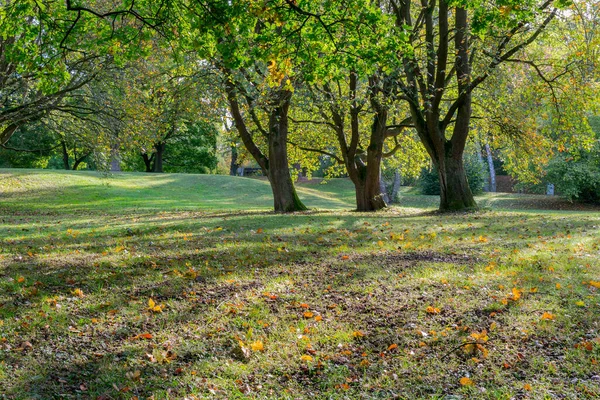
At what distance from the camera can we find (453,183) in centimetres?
1554

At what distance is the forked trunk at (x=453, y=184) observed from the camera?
15.4 m

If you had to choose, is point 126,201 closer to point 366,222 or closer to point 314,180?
point 366,222

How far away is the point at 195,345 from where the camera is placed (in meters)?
4.54

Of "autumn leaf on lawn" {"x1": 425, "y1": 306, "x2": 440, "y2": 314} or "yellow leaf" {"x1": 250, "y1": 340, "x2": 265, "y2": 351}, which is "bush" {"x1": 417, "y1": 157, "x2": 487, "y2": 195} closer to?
"autumn leaf on lawn" {"x1": 425, "y1": 306, "x2": 440, "y2": 314}

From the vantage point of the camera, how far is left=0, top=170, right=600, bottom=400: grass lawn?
12.8 feet

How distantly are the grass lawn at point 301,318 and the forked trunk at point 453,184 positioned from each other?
6556 millimetres

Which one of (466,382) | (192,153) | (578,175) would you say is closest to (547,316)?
(466,382)

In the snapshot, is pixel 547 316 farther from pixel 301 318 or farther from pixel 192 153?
pixel 192 153

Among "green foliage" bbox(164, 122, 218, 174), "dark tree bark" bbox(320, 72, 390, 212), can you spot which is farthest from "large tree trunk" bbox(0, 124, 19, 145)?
"green foliage" bbox(164, 122, 218, 174)

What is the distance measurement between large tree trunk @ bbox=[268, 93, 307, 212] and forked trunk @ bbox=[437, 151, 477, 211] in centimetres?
516

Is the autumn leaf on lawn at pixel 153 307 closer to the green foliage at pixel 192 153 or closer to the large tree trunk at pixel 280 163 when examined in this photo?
the large tree trunk at pixel 280 163

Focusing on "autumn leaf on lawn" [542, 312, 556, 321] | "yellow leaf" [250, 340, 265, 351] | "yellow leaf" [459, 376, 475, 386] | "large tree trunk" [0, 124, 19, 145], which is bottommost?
"yellow leaf" [459, 376, 475, 386]

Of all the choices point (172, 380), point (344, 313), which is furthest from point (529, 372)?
point (172, 380)

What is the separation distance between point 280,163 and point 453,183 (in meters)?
5.77
